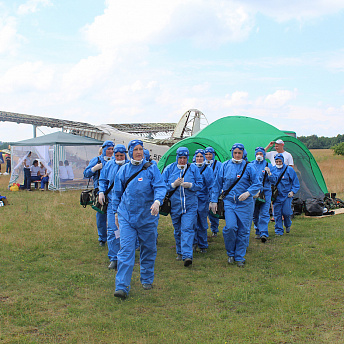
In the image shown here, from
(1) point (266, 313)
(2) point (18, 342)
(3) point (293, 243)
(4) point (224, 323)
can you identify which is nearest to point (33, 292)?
(2) point (18, 342)

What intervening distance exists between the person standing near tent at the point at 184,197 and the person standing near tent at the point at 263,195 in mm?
2218

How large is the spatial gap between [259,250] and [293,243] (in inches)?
35.9

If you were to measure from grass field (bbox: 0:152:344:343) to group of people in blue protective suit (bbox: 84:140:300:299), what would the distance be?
355 mm

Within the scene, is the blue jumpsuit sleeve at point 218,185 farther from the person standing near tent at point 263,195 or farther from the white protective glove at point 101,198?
the person standing near tent at point 263,195

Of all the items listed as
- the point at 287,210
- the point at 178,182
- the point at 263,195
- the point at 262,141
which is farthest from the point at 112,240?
the point at 262,141

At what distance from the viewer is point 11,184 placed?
1881 cm

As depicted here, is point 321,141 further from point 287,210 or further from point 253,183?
point 253,183

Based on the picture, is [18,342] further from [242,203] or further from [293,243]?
[293,243]

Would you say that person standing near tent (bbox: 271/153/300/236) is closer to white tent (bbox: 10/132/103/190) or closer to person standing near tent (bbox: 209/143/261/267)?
person standing near tent (bbox: 209/143/261/267)

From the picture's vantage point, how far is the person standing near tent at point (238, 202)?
6285mm

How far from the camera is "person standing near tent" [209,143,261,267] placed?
629 cm

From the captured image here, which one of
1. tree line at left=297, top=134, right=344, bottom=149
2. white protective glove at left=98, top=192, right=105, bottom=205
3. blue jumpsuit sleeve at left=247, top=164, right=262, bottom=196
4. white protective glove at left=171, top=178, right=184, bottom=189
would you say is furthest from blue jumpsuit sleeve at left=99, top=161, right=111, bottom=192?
tree line at left=297, top=134, right=344, bottom=149

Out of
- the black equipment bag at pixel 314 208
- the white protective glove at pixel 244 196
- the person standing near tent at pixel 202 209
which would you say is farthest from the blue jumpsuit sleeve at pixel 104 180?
the black equipment bag at pixel 314 208

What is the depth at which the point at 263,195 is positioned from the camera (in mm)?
8414
